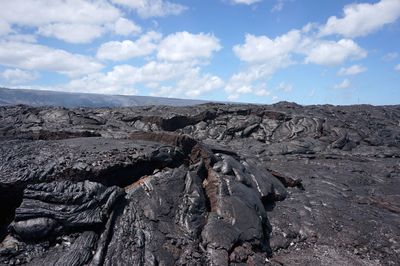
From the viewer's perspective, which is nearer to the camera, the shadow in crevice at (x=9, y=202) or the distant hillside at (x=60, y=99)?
the shadow in crevice at (x=9, y=202)

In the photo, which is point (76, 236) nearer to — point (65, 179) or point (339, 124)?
point (65, 179)

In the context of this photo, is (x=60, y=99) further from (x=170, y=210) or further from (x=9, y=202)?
(x=170, y=210)

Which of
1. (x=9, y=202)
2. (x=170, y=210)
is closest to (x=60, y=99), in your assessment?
(x=9, y=202)

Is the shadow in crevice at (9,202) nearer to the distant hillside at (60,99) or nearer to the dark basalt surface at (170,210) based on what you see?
the dark basalt surface at (170,210)

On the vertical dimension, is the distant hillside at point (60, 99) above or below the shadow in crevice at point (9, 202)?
below

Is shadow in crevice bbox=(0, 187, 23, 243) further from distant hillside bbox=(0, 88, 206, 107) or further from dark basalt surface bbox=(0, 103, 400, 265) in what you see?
distant hillside bbox=(0, 88, 206, 107)

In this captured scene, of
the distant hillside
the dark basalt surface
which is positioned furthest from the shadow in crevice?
the distant hillside

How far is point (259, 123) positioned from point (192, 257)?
18403 millimetres

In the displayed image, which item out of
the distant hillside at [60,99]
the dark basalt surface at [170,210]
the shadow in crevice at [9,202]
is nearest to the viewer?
the dark basalt surface at [170,210]

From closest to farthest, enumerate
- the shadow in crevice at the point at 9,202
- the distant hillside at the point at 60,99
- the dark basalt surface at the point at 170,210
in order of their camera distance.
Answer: the dark basalt surface at the point at 170,210 → the shadow in crevice at the point at 9,202 → the distant hillside at the point at 60,99

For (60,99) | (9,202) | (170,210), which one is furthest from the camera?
(60,99)

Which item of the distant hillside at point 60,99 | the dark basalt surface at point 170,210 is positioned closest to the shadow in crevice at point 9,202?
the dark basalt surface at point 170,210

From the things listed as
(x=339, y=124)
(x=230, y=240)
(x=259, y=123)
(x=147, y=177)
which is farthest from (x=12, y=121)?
(x=339, y=124)

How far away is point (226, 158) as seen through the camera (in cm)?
1130
